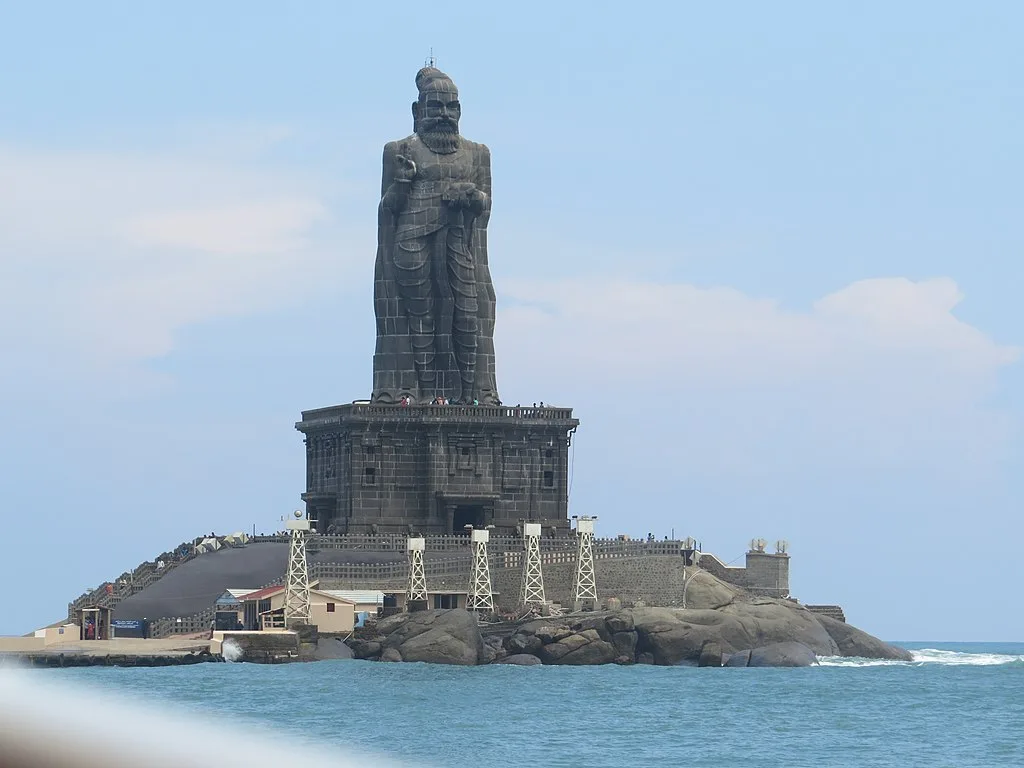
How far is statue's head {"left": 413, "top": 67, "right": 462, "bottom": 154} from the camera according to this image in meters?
67.6

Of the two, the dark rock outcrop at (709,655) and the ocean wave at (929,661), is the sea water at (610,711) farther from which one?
the ocean wave at (929,661)

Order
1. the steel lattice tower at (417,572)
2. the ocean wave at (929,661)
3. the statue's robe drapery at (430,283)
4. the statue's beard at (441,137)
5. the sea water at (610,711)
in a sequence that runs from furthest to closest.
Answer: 1. the statue's robe drapery at (430,283)
2. the statue's beard at (441,137)
3. the ocean wave at (929,661)
4. the steel lattice tower at (417,572)
5. the sea water at (610,711)

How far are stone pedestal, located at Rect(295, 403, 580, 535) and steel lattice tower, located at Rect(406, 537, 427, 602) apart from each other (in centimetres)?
542

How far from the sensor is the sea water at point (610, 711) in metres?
34.9

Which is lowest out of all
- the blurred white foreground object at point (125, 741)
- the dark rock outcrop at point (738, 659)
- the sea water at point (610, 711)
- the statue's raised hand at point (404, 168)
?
the sea water at point (610, 711)

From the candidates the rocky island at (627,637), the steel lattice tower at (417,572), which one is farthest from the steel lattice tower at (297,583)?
the steel lattice tower at (417,572)

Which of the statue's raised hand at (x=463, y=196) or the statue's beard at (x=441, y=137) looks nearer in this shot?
the statue's raised hand at (x=463, y=196)

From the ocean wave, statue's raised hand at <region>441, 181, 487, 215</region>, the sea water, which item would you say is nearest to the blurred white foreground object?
the sea water

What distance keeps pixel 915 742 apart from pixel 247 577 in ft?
99.6

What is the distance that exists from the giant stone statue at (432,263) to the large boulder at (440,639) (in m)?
15.5

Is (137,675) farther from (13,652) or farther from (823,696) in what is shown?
(823,696)

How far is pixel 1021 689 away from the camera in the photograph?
57.4m

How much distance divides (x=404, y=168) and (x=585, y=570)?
16666 mm

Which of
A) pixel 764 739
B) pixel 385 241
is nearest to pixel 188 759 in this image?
pixel 764 739
